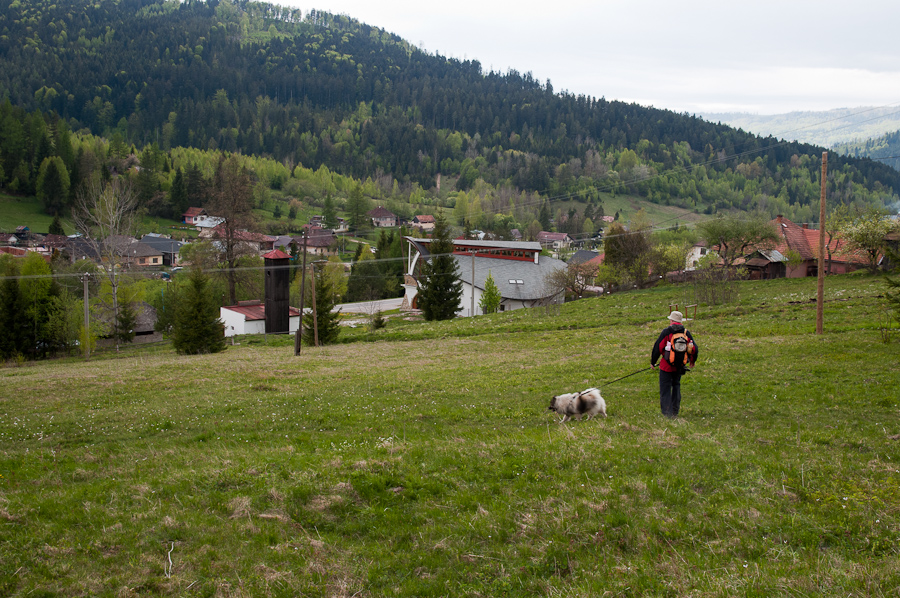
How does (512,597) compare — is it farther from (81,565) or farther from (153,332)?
(153,332)

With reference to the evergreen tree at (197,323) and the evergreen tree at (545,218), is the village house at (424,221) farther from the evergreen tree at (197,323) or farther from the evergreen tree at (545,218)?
the evergreen tree at (197,323)

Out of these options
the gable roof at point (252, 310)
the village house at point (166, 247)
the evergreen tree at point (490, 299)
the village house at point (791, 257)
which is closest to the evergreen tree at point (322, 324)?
the gable roof at point (252, 310)

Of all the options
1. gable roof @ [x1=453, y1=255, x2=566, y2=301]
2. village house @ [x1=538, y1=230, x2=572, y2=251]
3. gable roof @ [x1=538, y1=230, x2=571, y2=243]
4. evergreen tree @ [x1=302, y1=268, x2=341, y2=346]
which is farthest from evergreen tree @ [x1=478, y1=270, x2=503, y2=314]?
gable roof @ [x1=538, y1=230, x2=571, y2=243]

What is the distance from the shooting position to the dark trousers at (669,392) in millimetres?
11969

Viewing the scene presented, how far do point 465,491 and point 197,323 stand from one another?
33.1m

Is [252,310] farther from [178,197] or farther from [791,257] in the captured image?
[178,197]

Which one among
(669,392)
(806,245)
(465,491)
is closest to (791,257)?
(806,245)

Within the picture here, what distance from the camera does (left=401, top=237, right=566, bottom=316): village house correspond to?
204 ft

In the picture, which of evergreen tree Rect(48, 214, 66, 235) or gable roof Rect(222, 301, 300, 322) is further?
evergreen tree Rect(48, 214, 66, 235)

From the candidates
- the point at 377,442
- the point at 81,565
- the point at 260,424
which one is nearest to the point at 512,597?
the point at 81,565

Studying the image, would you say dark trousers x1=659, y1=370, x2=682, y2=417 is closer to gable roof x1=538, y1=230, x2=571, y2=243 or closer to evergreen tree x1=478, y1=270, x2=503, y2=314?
evergreen tree x1=478, y1=270, x2=503, y2=314

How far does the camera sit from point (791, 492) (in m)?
7.15

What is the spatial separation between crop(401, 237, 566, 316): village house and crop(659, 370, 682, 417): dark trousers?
1709 inches

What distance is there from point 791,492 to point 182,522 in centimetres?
765
